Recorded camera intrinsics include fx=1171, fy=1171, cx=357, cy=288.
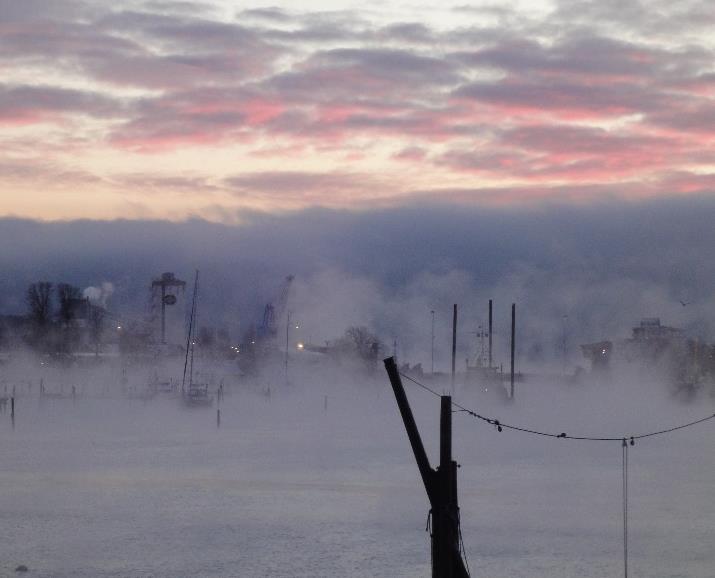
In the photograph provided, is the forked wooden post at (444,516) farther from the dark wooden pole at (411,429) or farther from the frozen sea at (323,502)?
the frozen sea at (323,502)

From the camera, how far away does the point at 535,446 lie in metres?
102

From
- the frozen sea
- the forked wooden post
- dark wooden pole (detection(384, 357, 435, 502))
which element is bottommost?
the frozen sea

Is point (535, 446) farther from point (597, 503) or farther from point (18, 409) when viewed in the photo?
point (18, 409)

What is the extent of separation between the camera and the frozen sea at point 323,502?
43531mm

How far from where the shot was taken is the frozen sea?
143 feet

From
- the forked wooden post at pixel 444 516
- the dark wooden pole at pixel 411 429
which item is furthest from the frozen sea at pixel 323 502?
the forked wooden post at pixel 444 516

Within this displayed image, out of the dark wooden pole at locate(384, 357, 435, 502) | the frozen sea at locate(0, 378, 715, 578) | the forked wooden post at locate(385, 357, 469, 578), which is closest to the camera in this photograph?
the forked wooden post at locate(385, 357, 469, 578)

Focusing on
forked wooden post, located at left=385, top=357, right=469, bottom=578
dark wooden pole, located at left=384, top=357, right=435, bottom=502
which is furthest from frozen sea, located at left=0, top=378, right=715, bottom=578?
forked wooden post, located at left=385, top=357, right=469, bottom=578

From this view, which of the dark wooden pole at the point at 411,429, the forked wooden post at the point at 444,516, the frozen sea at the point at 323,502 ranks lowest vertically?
the frozen sea at the point at 323,502

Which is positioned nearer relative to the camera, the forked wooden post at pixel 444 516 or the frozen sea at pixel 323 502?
the forked wooden post at pixel 444 516

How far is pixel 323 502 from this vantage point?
59656 millimetres

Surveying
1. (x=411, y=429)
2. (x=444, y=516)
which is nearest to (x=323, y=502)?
(x=411, y=429)

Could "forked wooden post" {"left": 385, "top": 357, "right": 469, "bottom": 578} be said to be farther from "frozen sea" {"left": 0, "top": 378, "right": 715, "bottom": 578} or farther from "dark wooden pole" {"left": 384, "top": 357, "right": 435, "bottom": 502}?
"frozen sea" {"left": 0, "top": 378, "right": 715, "bottom": 578}

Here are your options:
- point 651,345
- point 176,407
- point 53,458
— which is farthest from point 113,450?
point 651,345
